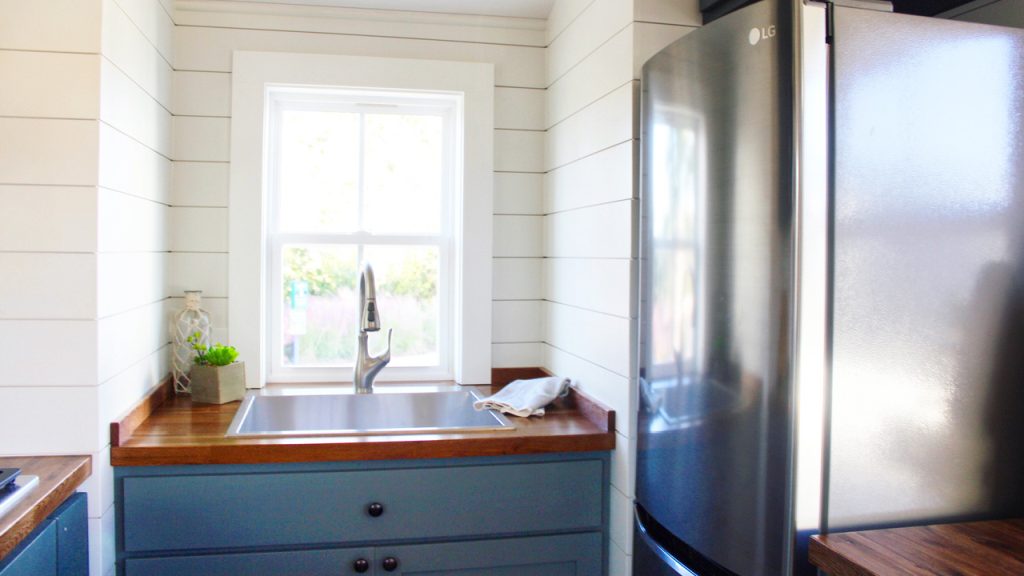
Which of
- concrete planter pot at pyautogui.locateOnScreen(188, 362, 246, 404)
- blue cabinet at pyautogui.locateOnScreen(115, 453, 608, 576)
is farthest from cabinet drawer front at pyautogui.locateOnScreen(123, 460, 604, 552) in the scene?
concrete planter pot at pyautogui.locateOnScreen(188, 362, 246, 404)

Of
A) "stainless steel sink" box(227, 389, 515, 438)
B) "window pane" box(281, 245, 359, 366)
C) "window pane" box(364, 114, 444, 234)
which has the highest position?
"window pane" box(364, 114, 444, 234)

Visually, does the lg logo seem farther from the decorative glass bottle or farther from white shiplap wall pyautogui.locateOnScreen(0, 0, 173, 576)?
the decorative glass bottle

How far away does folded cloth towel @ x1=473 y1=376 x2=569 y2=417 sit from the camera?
6.55 ft

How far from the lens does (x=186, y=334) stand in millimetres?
2178

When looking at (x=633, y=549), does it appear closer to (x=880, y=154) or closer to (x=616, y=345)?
(x=616, y=345)

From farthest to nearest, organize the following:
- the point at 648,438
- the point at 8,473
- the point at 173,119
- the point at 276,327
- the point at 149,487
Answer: the point at 276,327, the point at 173,119, the point at 149,487, the point at 648,438, the point at 8,473

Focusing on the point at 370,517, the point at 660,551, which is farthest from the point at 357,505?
the point at 660,551

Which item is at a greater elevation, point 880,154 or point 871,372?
point 880,154

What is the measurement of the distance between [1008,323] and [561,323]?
1.25m

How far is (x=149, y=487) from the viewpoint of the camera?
1.67 meters

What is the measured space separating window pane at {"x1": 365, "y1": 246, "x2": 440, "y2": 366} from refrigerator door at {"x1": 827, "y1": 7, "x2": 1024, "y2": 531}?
1605 mm

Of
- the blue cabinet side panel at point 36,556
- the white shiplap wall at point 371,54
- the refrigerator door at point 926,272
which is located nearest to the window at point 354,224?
the white shiplap wall at point 371,54

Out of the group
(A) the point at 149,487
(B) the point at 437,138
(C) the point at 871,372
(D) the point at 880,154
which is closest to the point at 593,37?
(B) the point at 437,138

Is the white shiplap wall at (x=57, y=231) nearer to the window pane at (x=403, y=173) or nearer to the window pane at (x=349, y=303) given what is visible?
the window pane at (x=349, y=303)
